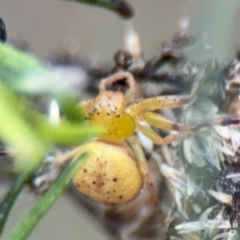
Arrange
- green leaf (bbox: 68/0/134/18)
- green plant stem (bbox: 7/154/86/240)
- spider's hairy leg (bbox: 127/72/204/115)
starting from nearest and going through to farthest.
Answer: green plant stem (bbox: 7/154/86/240) → green leaf (bbox: 68/0/134/18) → spider's hairy leg (bbox: 127/72/204/115)

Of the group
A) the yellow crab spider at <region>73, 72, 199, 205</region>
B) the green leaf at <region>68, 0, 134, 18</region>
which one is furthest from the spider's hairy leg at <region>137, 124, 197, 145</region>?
the green leaf at <region>68, 0, 134, 18</region>

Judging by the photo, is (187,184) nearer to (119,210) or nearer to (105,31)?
(119,210)

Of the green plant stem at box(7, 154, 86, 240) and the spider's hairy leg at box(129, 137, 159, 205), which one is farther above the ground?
the green plant stem at box(7, 154, 86, 240)

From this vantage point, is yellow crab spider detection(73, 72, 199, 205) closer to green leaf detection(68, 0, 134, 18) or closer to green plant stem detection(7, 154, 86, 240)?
green leaf detection(68, 0, 134, 18)

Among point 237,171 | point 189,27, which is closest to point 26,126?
point 237,171

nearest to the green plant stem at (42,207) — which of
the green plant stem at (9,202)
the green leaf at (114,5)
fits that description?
the green plant stem at (9,202)

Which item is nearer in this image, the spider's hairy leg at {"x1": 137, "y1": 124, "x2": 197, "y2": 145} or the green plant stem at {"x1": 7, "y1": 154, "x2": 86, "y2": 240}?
the green plant stem at {"x1": 7, "y1": 154, "x2": 86, "y2": 240}

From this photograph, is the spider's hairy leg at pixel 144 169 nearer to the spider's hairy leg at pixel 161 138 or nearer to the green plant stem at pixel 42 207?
the spider's hairy leg at pixel 161 138
